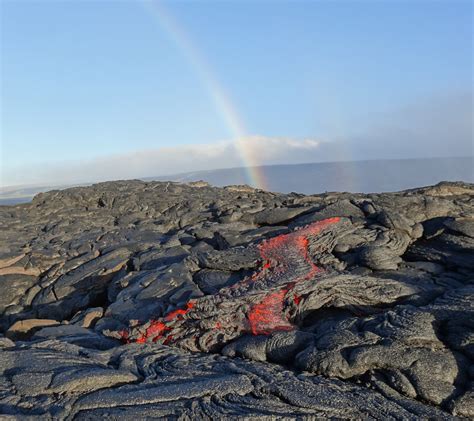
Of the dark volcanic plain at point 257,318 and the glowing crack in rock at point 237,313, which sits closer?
the dark volcanic plain at point 257,318

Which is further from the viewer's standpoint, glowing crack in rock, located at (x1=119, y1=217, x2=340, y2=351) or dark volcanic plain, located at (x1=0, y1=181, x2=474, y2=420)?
glowing crack in rock, located at (x1=119, y1=217, x2=340, y2=351)

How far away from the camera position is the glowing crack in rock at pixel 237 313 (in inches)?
325

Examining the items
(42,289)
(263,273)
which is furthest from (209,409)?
(42,289)

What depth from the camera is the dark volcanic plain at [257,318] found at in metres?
6.15

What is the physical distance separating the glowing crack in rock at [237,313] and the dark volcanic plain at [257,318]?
0.08 ft

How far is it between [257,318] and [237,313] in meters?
0.38

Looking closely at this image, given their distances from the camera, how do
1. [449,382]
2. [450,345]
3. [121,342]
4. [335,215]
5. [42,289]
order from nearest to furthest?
[449,382] < [450,345] < [121,342] < [335,215] < [42,289]

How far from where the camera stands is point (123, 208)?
18953 mm

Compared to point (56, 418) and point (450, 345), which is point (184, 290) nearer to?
point (56, 418)

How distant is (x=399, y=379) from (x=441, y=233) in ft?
17.4

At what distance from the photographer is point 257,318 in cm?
829

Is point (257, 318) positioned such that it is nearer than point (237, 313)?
Yes

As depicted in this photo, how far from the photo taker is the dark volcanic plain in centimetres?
615

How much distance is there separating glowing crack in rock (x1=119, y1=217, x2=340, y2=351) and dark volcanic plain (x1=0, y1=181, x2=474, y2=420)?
1.0 inches
